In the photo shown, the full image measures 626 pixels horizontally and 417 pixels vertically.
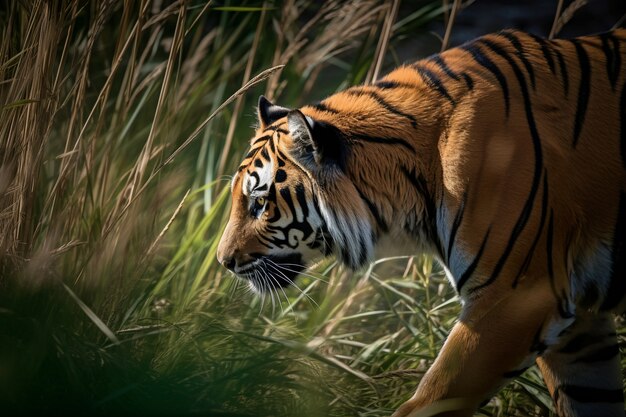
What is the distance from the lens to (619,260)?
3002mm

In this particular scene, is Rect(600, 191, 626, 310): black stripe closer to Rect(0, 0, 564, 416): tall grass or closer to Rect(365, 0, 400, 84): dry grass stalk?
Rect(0, 0, 564, 416): tall grass

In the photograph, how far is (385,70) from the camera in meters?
6.29

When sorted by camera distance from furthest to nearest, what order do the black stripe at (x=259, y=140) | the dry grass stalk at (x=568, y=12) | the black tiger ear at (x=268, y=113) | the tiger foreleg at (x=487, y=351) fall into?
the dry grass stalk at (x=568, y=12), the black tiger ear at (x=268, y=113), the black stripe at (x=259, y=140), the tiger foreleg at (x=487, y=351)

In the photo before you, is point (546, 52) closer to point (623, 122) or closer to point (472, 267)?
point (623, 122)

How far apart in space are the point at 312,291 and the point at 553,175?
5.44 feet

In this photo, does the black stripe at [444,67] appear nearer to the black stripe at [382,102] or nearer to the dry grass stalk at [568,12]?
the black stripe at [382,102]

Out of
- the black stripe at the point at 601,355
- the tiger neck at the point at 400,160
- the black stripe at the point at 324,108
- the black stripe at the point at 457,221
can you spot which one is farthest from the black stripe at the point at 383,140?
the black stripe at the point at 601,355

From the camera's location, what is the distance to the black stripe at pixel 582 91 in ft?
9.79

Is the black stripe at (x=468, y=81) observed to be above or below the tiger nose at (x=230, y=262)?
above

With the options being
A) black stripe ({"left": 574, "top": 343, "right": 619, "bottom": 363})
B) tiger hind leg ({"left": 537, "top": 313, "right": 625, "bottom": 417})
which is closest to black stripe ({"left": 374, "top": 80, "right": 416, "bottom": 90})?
tiger hind leg ({"left": 537, "top": 313, "right": 625, "bottom": 417})

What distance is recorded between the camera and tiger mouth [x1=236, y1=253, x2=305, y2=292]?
10.7 ft

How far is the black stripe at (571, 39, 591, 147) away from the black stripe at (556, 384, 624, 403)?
0.93 metres

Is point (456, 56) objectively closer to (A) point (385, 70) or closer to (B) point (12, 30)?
(B) point (12, 30)

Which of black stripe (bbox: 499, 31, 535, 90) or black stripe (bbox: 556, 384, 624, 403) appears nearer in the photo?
black stripe (bbox: 499, 31, 535, 90)
